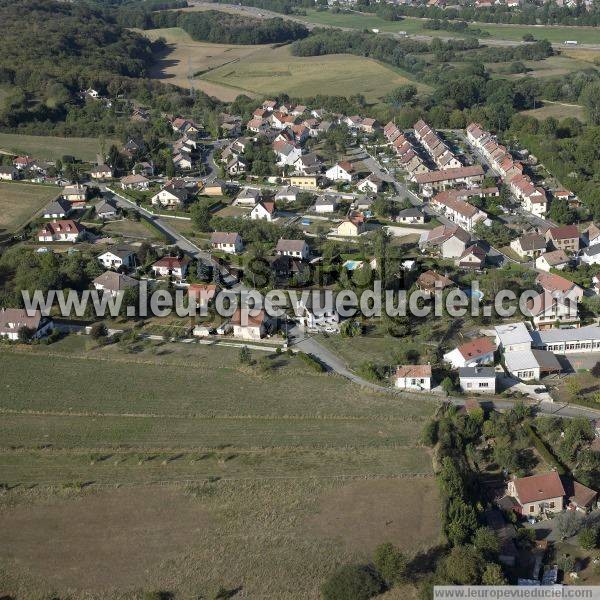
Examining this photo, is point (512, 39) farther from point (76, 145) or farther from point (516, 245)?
point (516, 245)

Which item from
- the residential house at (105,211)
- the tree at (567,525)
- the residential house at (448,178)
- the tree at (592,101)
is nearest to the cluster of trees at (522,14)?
the tree at (592,101)

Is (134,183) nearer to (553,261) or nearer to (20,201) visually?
(20,201)

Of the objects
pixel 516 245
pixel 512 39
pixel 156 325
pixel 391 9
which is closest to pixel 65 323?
pixel 156 325

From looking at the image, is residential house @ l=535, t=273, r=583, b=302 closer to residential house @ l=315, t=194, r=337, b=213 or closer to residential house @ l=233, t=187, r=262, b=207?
residential house @ l=315, t=194, r=337, b=213

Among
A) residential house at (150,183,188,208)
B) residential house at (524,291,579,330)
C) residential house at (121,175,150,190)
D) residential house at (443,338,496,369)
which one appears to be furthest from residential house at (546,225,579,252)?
residential house at (121,175,150,190)

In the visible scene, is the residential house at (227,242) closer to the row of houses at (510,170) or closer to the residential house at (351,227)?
the residential house at (351,227)
